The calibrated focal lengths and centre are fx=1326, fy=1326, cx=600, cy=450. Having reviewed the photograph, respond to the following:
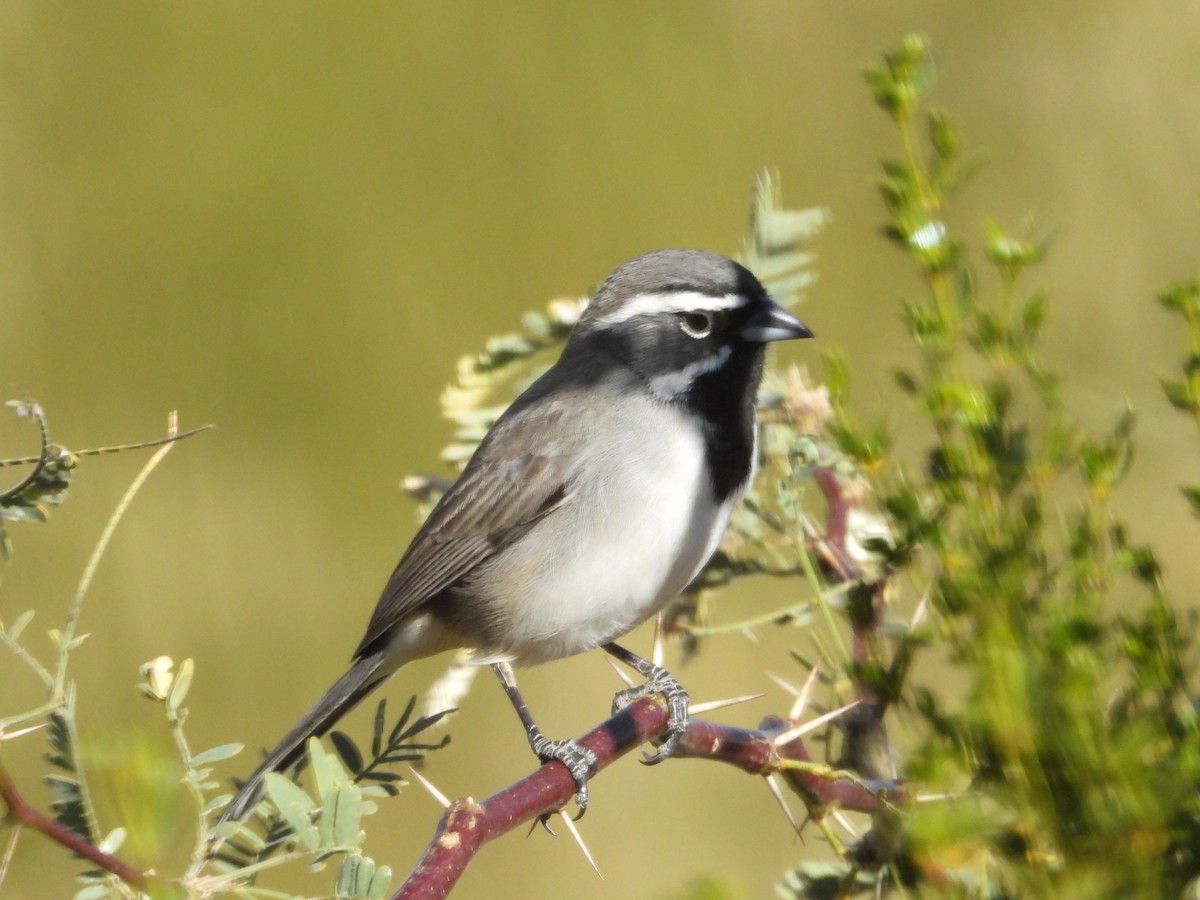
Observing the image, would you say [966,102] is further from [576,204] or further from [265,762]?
[265,762]

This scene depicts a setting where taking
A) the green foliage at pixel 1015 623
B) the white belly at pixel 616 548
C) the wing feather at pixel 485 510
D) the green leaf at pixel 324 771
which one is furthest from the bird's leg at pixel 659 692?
the green foliage at pixel 1015 623

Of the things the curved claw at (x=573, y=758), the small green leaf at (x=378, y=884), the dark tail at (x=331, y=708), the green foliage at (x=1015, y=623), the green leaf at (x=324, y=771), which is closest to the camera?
the green foliage at (x=1015, y=623)

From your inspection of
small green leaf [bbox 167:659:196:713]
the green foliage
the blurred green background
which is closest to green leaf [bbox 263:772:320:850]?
small green leaf [bbox 167:659:196:713]

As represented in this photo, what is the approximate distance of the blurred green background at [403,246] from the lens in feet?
12.6

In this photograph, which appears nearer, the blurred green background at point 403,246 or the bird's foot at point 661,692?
the bird's foot at point 661,692

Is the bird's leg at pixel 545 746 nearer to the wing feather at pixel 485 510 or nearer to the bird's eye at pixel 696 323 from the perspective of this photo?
the wing feather at pixel 485 510

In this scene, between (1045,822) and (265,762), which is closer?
(1045,822)

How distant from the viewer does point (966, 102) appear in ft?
13.1

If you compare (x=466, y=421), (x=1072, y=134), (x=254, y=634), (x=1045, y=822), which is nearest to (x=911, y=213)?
(x=1045, y=822)

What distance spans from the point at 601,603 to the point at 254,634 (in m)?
1.47

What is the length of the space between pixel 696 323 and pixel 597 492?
0.47 meters

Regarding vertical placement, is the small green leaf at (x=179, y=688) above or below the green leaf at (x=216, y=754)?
above

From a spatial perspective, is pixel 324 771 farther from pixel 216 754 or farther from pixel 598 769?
pixel 598 769

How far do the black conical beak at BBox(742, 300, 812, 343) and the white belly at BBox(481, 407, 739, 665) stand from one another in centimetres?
27
